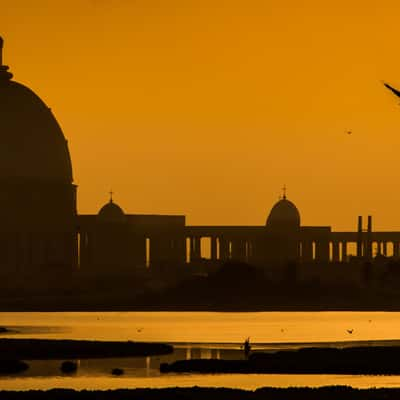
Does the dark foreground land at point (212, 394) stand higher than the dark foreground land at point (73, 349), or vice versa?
the dark foreground land at point (73, 349)

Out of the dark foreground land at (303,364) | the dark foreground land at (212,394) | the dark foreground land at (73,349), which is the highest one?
the dark foreground land at (73,349)

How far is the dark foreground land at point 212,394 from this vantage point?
120688 mm

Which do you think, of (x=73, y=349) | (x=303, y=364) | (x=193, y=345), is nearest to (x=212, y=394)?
(x=303, y=364)

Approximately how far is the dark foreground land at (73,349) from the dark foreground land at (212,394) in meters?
24.0

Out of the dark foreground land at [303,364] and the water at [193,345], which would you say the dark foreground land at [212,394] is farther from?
the dark foreground land at [303,364]

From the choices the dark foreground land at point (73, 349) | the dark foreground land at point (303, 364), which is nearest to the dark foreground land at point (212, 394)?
the dark foreground land at point (303, 364)

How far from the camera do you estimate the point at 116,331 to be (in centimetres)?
18562

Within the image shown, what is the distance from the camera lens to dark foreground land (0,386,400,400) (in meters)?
121

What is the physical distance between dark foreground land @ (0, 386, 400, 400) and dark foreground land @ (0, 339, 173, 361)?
24049 millimetres

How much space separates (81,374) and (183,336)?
133 ft

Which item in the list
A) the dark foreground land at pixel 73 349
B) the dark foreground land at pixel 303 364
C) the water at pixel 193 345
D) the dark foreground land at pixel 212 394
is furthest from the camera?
the dark foreground land at pixel 73 349

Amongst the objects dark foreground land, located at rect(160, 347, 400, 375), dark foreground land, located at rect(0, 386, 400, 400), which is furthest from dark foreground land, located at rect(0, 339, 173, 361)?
dark foreground land, located at rect(0, 386, 400, 400)

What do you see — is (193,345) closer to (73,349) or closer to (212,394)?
(73,349)

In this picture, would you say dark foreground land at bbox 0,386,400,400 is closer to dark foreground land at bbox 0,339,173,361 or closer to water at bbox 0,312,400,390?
water at bbox 0,312,400,390
